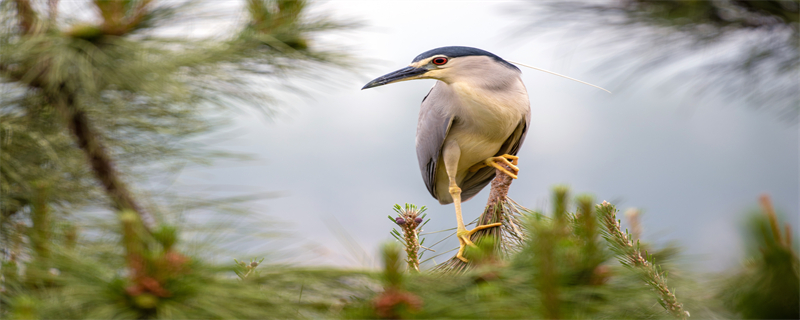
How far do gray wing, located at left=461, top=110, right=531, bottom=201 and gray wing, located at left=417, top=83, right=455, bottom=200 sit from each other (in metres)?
0.16

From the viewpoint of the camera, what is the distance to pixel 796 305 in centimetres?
71

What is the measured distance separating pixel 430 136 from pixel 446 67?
32 cm

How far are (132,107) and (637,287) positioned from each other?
1.40 meters

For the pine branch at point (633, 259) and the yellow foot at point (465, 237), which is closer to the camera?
the pine branch at point (633, 259)

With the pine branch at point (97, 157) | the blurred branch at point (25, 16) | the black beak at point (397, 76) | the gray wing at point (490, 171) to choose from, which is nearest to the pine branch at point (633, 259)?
the gray wing at point (490, 171)

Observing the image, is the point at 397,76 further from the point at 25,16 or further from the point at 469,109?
the point at 25,16

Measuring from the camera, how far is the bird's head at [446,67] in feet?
6.36

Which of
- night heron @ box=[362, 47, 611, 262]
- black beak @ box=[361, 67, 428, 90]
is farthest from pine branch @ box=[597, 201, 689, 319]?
black beak @ box=[361, 67, 428, 90]

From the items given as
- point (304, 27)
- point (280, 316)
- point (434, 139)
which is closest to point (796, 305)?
point (280, 316)

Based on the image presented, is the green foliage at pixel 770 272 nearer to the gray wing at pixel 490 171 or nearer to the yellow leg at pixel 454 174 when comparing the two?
the yellow leg at pixel 454 174

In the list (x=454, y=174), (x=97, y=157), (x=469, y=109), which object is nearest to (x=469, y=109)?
(x=469, y=109)

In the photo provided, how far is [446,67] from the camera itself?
6.39 ft

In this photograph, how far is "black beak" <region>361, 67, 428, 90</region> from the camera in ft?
6.35

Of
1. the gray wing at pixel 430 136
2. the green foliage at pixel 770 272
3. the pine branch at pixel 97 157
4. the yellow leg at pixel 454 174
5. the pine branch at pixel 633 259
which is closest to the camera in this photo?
the green foliage at pixel 770 272
